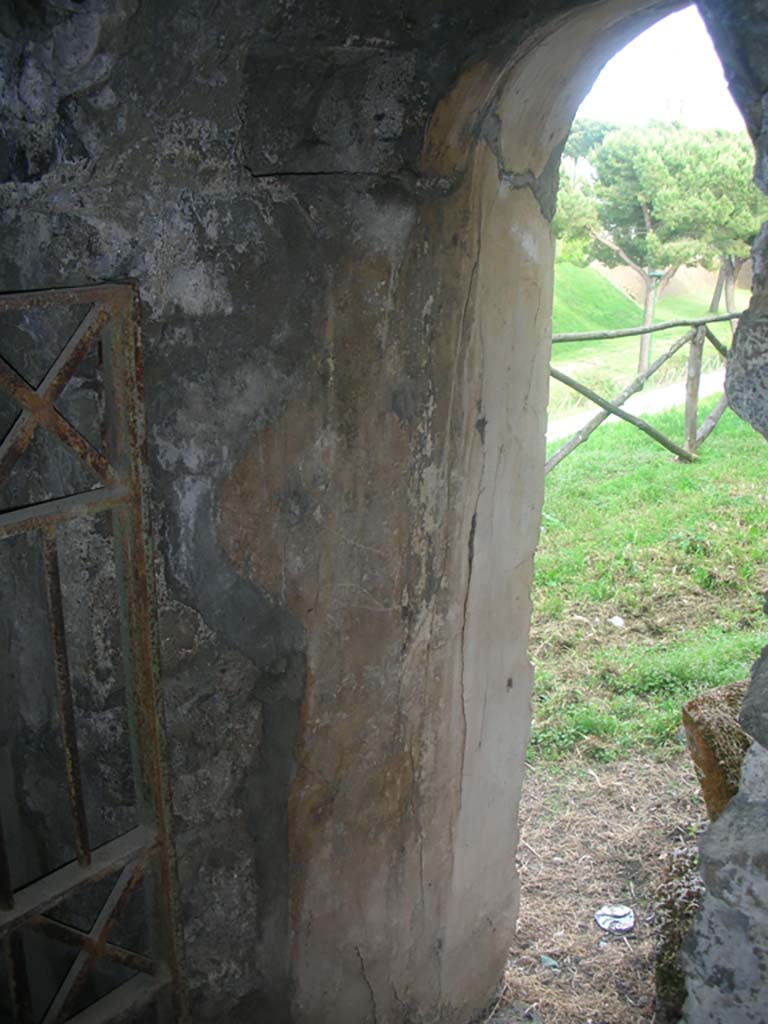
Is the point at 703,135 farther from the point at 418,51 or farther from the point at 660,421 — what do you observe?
the point at 418,51

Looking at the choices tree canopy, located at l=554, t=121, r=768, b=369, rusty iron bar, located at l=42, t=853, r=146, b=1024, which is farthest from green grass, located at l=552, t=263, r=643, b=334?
rusty iron bar, located at l=42, t=853, r=146, b=1024

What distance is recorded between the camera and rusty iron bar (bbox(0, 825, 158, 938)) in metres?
1.74

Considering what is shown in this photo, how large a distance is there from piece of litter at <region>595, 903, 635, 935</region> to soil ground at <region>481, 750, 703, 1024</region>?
0.07 feet

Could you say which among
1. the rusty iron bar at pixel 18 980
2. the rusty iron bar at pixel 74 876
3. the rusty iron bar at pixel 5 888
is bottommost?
the rusty iron bar at pixel 18 980

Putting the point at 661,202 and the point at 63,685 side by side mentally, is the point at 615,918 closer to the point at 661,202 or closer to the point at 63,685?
the point at 63,685

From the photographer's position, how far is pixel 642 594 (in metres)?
5.05

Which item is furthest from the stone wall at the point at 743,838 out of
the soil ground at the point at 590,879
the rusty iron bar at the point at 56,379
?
the soil ground at the point at 590,879

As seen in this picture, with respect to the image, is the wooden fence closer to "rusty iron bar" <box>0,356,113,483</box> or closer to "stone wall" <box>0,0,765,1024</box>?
"stone wall" <box>0,0,765,1024</box>

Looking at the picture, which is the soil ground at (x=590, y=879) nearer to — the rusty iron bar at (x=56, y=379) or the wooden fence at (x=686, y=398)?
the rusty iron bar at (x=56, y=379)

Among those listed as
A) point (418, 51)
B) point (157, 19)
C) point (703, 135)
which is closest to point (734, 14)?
point (418, 51)

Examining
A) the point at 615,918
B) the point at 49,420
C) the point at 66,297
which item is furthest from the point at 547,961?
the point at 66,297

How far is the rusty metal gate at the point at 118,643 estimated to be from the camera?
5.26 ft

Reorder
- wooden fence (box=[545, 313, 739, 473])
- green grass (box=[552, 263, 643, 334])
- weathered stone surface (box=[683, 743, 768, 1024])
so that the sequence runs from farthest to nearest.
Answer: green grass (box=[552, 263, 643, 334]), wooden fence (box=[545, 313, 739, 473]), weathered stone surface (box=[683, 743, 768, 1024])

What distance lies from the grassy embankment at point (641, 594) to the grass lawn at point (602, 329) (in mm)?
4050
